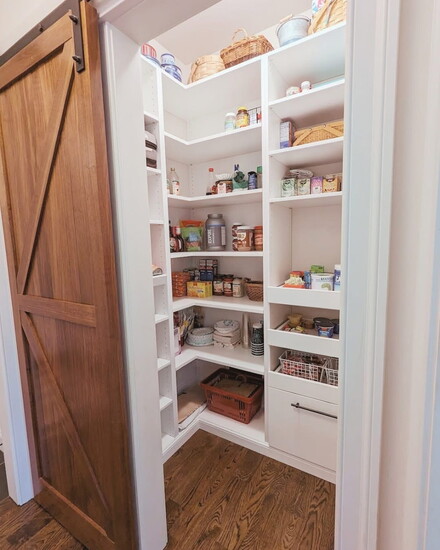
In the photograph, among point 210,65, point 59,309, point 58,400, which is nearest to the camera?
point 59,309

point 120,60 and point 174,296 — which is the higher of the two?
point 120,60

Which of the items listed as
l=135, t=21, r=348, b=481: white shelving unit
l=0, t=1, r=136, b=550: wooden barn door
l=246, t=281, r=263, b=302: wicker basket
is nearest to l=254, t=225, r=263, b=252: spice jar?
l=135, t=21, r=348, b=481: white shelving unit

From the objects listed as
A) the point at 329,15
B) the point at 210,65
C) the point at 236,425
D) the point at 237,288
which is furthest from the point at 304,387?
the point at 210,65

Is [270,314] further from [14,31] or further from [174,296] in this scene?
[14,31]

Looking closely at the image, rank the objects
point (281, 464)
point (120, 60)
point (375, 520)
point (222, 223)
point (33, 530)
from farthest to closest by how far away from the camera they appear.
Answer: point (222, 223) < point (281, 464) < point (33, 530) < point (120, 60) < point (375, 520)

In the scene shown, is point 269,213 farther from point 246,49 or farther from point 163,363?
point 163,363

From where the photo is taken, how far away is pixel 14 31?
3.50 ft

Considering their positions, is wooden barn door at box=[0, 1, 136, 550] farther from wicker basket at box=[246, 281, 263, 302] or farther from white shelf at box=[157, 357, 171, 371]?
wicker basket at box=[246, 281, 263, 302]

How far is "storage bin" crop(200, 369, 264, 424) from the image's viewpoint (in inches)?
74.2

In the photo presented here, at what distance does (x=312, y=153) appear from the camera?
4.80ft

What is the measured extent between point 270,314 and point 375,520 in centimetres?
110

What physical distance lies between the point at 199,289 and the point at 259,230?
65cm

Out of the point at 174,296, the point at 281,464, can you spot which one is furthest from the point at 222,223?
the point at 281,464

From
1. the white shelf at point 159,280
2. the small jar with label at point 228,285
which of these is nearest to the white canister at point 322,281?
the small jar with label at point 228,285
